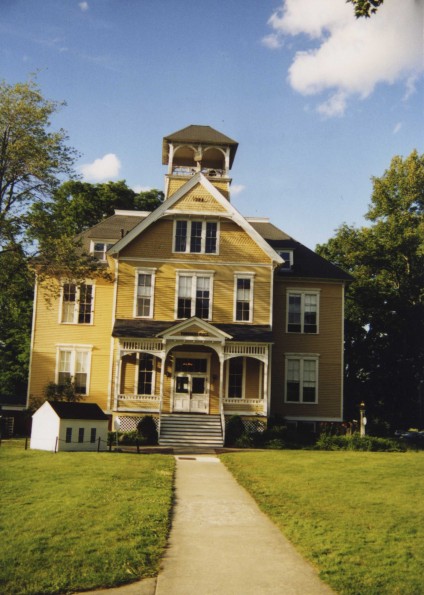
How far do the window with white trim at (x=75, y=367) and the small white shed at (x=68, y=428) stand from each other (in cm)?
770

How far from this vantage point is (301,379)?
3155 centimetres

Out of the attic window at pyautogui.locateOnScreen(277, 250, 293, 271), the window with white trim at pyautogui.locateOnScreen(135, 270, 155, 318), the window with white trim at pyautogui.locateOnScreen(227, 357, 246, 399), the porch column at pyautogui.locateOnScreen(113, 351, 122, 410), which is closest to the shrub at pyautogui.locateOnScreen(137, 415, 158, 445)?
the porch column at pyautogui.locateOnScreen(113, 351, 122, 410)

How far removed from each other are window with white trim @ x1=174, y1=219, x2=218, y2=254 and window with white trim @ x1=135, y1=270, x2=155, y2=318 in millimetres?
1980

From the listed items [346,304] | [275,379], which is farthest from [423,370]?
[275,379]

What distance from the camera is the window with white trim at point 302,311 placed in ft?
105

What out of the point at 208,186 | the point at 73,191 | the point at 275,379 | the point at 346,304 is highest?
the point at 73,191

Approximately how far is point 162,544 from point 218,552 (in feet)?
3.04

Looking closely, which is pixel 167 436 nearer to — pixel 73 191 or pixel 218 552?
pixel 218 552

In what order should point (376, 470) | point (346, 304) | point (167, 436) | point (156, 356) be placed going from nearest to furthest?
point (376, 470) → point (167, 436) → point (156, 356) → point (346, 304)

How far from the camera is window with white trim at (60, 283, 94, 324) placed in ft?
103

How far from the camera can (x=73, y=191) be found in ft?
165

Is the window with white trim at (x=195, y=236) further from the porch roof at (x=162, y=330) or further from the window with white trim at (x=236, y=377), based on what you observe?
the window with white trim at (x=236, y=377)

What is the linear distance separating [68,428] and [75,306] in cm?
1060

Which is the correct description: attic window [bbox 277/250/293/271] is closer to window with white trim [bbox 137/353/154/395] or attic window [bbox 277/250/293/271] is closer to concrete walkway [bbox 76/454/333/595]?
window with white trim [bbox 137/353/154/395]
